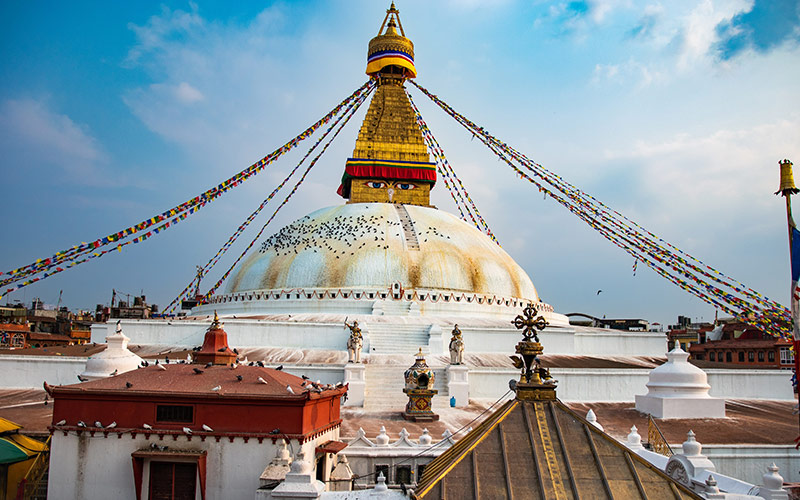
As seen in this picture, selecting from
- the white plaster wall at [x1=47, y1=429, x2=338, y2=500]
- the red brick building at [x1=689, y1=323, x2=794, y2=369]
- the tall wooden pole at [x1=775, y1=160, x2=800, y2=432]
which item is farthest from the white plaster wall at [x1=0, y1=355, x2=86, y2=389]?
the red brick building at [x1=689, y1=323, x2=794, y2=369]

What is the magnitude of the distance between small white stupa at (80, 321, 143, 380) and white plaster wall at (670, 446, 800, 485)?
10557 millimetres

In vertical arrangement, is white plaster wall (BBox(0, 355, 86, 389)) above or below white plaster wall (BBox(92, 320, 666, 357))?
below

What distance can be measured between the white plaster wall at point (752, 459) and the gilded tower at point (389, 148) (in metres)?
16.9

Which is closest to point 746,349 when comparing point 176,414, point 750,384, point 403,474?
point 750,384

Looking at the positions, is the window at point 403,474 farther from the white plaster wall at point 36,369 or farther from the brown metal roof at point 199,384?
the white plaster wall at point 36,369

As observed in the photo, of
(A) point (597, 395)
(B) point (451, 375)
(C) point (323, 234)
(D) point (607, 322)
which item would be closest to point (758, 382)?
(A) point (597, 395)

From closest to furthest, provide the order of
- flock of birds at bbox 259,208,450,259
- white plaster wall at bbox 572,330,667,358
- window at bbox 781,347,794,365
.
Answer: white plaster wall at bbox 572,330,667,358 → flock of birds at bbox 259,208,450,259 → window at bbox 781,347,794,365

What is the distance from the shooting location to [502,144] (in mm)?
21359

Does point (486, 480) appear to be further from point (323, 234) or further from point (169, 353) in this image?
point (323, 234)

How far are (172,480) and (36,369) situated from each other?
10045 mm

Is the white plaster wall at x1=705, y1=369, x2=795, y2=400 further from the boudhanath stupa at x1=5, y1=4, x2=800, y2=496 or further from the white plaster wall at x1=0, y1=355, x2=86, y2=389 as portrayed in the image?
the white plaster wall at x1=0, y1=355, x2=86, y2=389

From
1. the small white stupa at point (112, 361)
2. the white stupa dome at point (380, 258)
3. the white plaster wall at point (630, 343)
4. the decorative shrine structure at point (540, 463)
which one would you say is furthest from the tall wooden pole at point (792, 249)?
the white stupa dome at point (380, 258)

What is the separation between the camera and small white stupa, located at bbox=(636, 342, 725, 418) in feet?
42.7

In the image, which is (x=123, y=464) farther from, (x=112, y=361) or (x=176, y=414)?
(x=112, y=361)
